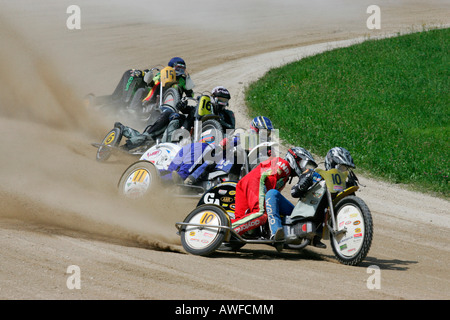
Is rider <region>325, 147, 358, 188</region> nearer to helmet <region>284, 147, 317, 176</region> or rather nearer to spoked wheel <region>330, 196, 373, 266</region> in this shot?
helmet <region>284, 147, 317, 176</region>

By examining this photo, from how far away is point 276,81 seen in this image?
1104 inches

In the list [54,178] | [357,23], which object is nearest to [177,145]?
[54,178]

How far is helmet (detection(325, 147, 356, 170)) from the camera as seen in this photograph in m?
9.50

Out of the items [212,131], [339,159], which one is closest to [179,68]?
[212,131]

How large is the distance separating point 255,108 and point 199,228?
14.9m

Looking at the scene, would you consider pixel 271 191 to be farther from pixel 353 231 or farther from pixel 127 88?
pixel 127 88

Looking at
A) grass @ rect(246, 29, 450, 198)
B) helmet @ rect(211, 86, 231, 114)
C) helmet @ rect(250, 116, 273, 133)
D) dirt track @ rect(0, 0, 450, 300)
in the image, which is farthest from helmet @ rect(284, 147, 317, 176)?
grass @ rect(246, 29, 450, 198)

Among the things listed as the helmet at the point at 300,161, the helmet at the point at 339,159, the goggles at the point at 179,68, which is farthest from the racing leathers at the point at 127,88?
the helmet at the point at 339,159

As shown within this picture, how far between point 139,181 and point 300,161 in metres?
4.11

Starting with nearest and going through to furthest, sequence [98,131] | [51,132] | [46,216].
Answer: [46,216] < [51,132] < [98,131]

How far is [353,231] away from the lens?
29.5 feet

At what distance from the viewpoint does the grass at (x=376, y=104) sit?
1841cm
